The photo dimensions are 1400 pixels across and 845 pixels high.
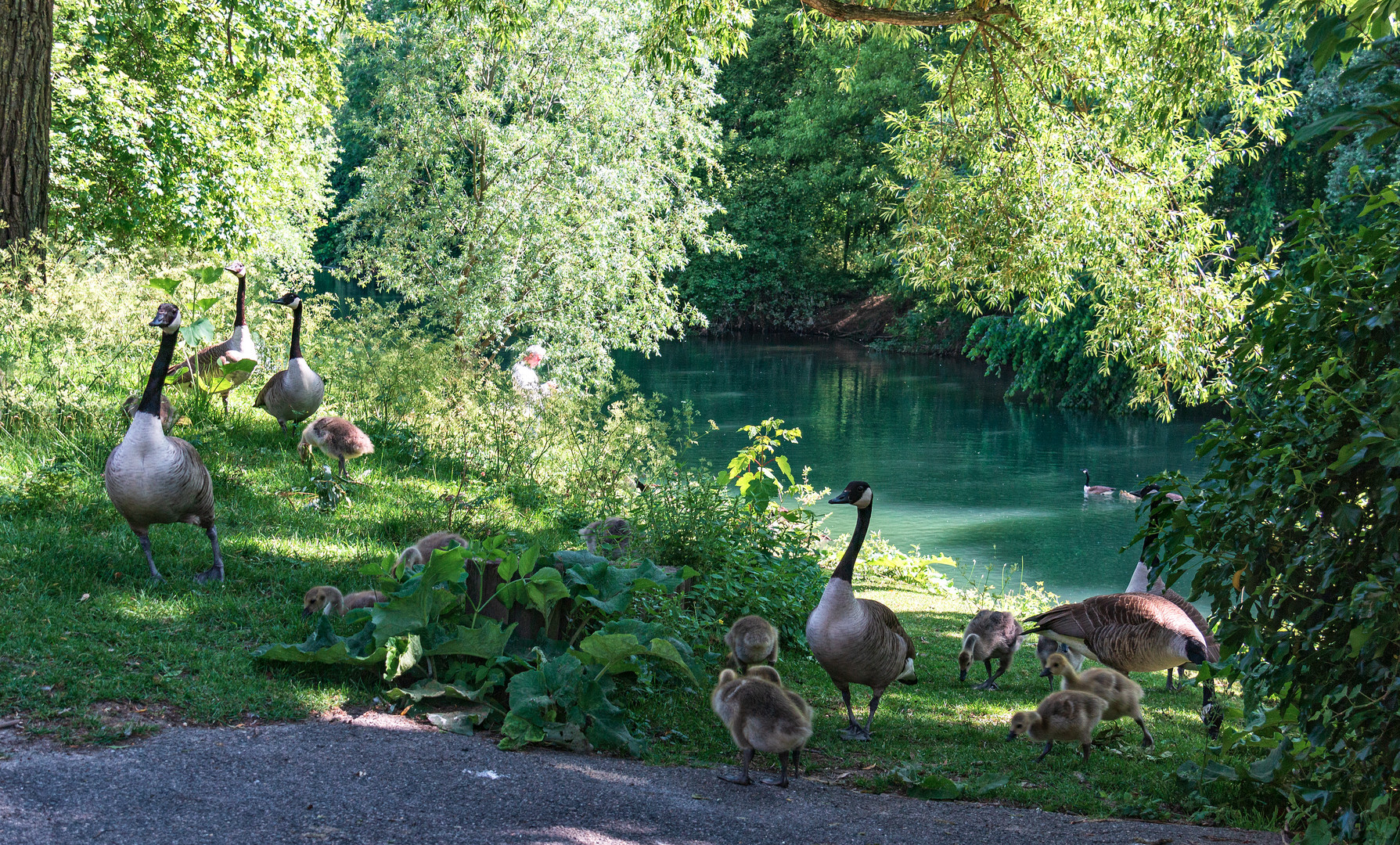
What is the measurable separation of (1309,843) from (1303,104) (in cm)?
2639

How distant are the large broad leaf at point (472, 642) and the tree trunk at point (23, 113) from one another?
8.78 metres

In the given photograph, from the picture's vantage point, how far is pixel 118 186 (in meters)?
18.2

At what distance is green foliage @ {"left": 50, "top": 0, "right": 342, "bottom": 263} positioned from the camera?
56.2ft

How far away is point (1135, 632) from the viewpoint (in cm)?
793

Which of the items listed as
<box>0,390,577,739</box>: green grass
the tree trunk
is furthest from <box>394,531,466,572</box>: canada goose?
the tree trunk

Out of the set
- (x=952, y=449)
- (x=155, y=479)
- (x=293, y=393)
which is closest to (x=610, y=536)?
(x=155, y=479)

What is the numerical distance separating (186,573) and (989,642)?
6.60 meters

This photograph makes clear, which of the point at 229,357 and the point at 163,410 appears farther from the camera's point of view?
the point at 229,357

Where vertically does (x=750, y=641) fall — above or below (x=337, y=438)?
below

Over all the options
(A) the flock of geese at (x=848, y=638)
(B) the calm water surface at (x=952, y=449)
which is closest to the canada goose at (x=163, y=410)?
(A) the flock of geese at (x=848, y=638)

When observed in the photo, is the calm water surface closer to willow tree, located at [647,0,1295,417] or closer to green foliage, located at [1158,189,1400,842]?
willow tree, located at [647,0,1295,417]

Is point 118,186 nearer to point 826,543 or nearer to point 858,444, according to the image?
point 826,543

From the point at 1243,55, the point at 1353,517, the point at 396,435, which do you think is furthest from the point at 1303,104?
the point at 1353,517

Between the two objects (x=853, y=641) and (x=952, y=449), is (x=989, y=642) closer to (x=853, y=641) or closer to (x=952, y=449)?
(x=853, y=641)
